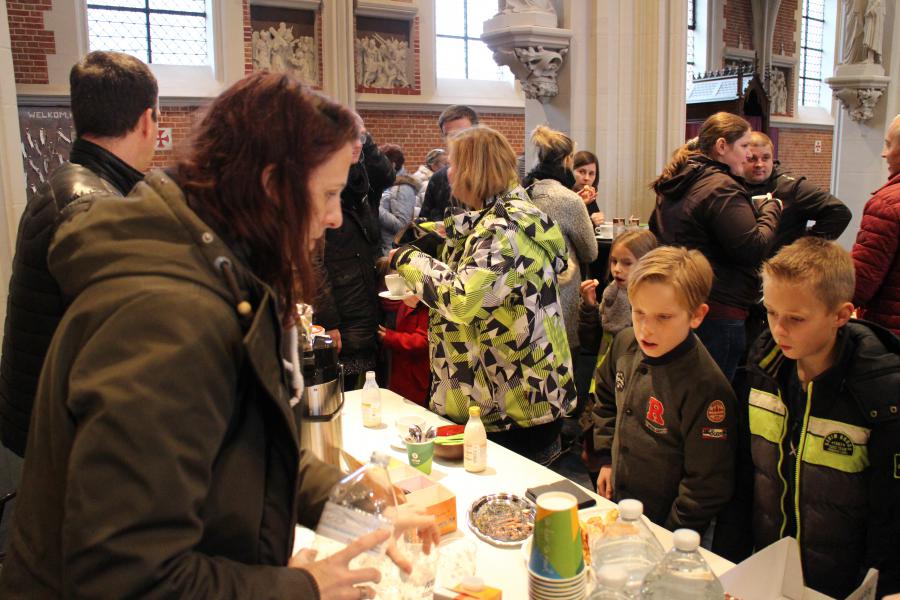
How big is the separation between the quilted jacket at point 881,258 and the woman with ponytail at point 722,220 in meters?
0.39

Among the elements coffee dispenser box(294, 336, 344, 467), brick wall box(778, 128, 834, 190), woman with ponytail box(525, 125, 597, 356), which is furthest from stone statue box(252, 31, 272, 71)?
brick wall box(778, 128, 834, 190)

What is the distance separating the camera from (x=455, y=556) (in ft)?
5.20

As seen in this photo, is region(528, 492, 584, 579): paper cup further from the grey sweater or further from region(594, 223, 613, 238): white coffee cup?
region(594, 223, 613, 238): white coffee cup

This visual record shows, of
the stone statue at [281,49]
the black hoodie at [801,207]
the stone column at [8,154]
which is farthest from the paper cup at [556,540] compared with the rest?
the stone statue at [281,49]

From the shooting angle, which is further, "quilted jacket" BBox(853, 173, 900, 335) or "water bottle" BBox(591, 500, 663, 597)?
"quilted jacket" BBox(853, 173, 900, 335)

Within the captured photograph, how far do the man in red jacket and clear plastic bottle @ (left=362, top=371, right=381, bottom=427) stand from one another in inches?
80.6

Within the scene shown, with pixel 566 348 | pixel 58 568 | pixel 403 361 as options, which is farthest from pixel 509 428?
pixel 58 568

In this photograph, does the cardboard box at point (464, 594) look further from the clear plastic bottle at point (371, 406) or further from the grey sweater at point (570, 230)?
the grey sweater at point (570, 230)

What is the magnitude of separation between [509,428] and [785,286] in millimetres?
1112

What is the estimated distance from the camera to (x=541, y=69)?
6102 millimetres

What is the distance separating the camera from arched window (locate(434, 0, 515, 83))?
10797mm

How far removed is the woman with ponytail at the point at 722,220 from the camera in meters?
3.32

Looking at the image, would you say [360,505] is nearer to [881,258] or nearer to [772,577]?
A: [772,577]

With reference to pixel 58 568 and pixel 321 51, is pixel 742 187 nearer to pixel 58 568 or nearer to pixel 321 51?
pixel 58 568
